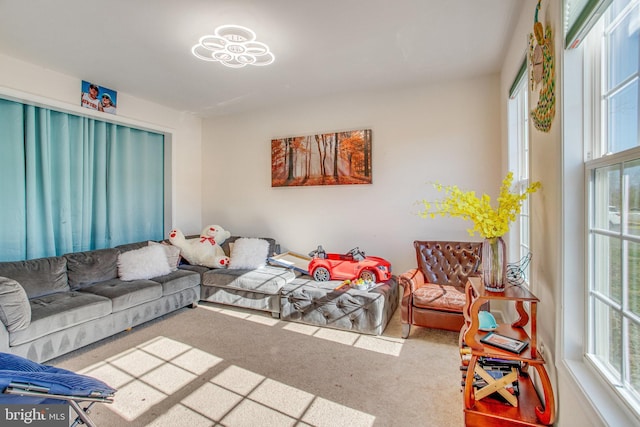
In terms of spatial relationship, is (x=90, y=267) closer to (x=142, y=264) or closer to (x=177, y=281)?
(x=142, y=264)

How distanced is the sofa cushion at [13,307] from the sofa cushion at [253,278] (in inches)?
67.0

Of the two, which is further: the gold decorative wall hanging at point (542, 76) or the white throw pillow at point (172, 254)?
the white throw pillow at point (172, 254)

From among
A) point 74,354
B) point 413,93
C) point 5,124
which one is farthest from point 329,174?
point 5,124

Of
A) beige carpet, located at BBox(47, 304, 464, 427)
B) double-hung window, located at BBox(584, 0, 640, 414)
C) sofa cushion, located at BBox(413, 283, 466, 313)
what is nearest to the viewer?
double-hung window, located at BBox(584, 0, 640, 414)

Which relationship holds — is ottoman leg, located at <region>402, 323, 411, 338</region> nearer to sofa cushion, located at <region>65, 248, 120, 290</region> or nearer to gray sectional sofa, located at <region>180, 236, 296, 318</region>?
gray sectional sofa, located at <region>180, 236, 296, 318</region>

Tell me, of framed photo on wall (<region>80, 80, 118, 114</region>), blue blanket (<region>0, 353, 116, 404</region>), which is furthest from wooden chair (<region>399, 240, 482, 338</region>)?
framed photo on wall (<region>80, 80, 118, 114</region>)

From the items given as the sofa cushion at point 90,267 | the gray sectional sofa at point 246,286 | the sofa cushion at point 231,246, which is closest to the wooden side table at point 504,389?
the gray sectional sofa at point 246,286

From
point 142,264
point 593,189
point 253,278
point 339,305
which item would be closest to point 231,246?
point 253,278

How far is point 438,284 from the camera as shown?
320cm

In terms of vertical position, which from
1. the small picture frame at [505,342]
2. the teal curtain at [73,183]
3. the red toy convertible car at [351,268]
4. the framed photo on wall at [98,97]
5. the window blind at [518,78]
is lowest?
the small picture frame at [505,342]

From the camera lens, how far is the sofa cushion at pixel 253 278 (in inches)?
135

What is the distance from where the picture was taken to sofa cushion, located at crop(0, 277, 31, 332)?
7.16 feet

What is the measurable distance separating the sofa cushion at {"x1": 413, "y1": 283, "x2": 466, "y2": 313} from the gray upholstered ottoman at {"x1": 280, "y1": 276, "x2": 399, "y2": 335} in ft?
1.12

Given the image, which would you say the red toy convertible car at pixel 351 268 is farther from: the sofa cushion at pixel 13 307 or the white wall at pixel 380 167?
the sofa cushion at pixel 13 307
